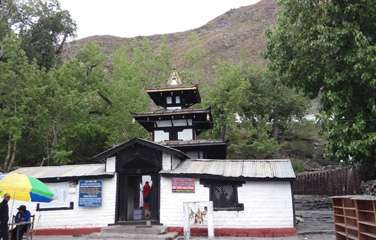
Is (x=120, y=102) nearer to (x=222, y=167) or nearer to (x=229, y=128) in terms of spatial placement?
(x=229, y=128)

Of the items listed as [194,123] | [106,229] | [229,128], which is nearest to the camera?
[106,229]

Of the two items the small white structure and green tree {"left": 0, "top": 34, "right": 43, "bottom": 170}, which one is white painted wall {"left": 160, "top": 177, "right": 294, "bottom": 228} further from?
green tree {"left": 0, "top": 34, "right": 43, "bottom": 170}

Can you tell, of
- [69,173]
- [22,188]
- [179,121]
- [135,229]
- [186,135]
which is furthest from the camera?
[179,121]

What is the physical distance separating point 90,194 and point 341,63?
13.1 m

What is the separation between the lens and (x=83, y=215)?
64.4 ft

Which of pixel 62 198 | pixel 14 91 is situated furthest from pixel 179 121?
pixel 14 91

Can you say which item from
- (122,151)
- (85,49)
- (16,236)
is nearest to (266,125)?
(85,49)

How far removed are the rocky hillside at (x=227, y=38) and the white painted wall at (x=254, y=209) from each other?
269 ft

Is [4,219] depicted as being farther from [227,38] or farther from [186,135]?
[227,38]

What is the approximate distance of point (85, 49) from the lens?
44.0 meters

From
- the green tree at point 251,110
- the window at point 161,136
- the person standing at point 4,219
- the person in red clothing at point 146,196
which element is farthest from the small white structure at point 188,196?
the green tree at point 251,110

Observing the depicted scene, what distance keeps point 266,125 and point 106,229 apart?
26925mm

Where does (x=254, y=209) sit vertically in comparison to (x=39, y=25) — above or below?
below

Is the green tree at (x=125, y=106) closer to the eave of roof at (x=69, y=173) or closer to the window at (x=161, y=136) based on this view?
the window at (x=161, y=136)
